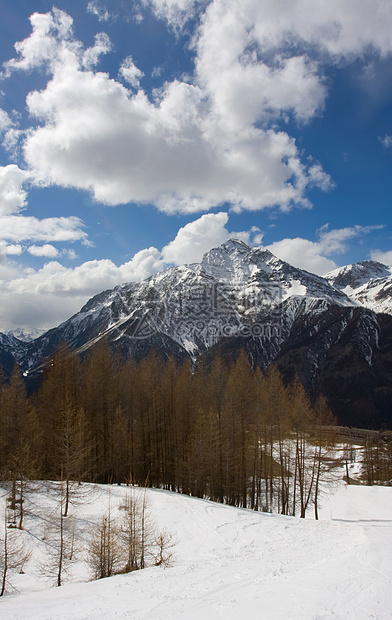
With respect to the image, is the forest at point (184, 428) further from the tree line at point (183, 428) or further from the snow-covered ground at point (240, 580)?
the snow-covered ground at point (240, 580)

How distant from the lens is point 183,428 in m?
47.8

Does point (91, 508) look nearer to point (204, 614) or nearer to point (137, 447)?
point (137, 447)

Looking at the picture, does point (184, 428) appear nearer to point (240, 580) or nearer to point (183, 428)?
point (183, 428)

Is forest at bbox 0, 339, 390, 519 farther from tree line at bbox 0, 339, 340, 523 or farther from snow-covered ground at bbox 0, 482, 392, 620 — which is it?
snow-covered ground at bbox 0, 482, 392, 620

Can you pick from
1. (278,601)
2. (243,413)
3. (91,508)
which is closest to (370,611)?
(278,601)

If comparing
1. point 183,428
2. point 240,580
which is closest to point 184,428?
point 183,428

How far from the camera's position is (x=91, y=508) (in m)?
30.1

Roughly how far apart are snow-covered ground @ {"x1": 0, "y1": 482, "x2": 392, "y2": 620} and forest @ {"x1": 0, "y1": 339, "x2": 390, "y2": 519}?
9.36 metres

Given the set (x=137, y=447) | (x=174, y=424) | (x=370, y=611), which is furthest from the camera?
(x=174, y=424)

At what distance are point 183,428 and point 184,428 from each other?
0.49 ft

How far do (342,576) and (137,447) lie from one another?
33.5 m

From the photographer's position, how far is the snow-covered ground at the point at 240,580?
1256cm

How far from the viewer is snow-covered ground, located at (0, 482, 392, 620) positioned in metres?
12.6

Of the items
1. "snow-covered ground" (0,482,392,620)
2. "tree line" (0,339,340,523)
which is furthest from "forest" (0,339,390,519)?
"snow-covered ground" (0,482,392,620)
